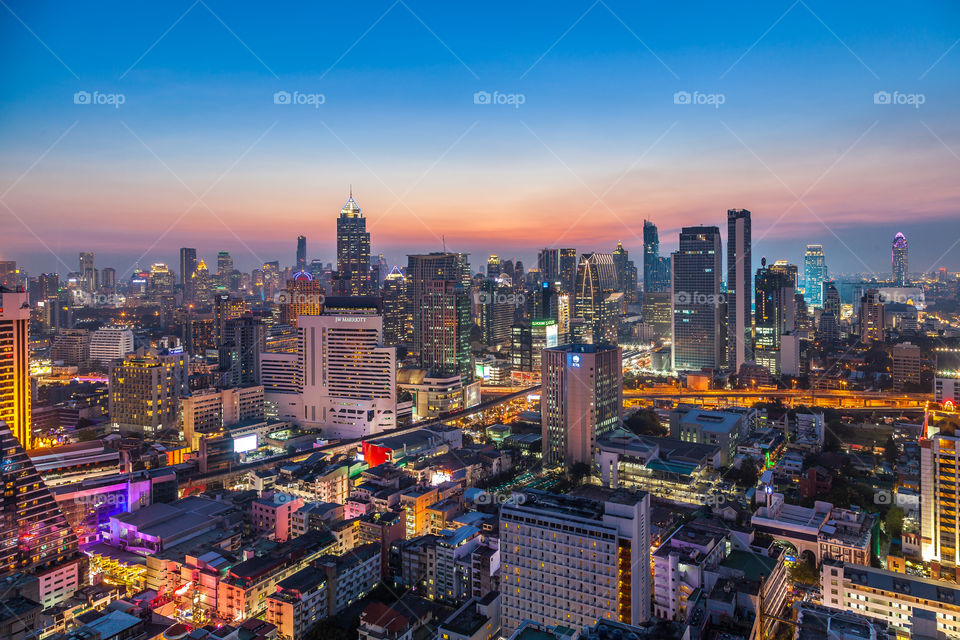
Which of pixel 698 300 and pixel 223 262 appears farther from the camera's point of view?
pixel 223 262

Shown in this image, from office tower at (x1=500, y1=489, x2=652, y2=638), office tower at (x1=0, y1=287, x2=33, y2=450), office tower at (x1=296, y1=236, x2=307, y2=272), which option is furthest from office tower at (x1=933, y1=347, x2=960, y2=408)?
office tower at (x1=296, y1=236, x2=307, y2=272)

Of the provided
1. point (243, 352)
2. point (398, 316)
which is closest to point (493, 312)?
point (398, 316)

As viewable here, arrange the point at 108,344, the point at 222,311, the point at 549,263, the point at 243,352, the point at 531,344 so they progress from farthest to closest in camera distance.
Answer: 1. the point at 549,263
2. the point at 531,344
3. the point at 108,344
4. the point at 222,311
5. the point at 243,352

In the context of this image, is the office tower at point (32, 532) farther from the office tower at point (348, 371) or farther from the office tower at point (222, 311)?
the office tower at point (222, 311)

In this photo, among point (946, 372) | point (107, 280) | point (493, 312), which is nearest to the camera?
point (946, 372)

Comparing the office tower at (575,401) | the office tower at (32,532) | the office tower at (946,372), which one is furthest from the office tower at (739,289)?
the office tower at (32,532)

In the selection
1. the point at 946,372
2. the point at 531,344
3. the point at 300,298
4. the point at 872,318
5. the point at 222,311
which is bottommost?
the point at 946,372

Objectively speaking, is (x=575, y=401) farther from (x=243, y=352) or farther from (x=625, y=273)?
(x=625, y=273)
